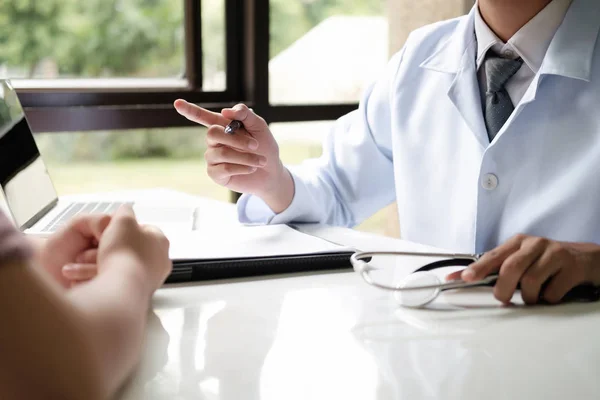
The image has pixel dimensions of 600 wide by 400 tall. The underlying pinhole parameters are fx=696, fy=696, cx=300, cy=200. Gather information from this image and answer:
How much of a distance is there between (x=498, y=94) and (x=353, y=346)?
687mm

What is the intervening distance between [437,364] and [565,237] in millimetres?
582

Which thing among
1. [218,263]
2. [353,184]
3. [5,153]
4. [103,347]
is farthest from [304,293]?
[5,153]

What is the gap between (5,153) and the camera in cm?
132

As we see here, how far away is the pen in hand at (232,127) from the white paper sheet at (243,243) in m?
0.16

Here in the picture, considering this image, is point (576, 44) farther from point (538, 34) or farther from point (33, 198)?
point (33, 198)

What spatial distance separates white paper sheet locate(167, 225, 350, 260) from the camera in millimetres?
961

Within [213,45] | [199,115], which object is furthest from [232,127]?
[213,45]

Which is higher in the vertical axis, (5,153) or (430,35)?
(430,35)

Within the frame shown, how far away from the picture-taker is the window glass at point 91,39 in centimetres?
217

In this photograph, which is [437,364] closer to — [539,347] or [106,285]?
[539,347]

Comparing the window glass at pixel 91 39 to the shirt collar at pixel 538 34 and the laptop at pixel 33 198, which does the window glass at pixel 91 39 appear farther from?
the shirt collar at pixel 538 34

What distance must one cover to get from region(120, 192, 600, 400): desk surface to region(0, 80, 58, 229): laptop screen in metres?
0.54

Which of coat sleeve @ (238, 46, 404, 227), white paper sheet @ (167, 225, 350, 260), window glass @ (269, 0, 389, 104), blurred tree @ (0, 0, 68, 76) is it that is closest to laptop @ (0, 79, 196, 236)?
white paper sheet @ (167, 225, 350, 260)

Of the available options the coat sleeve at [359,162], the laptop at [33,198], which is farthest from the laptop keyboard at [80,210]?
the coat sleeve at [359,162]
